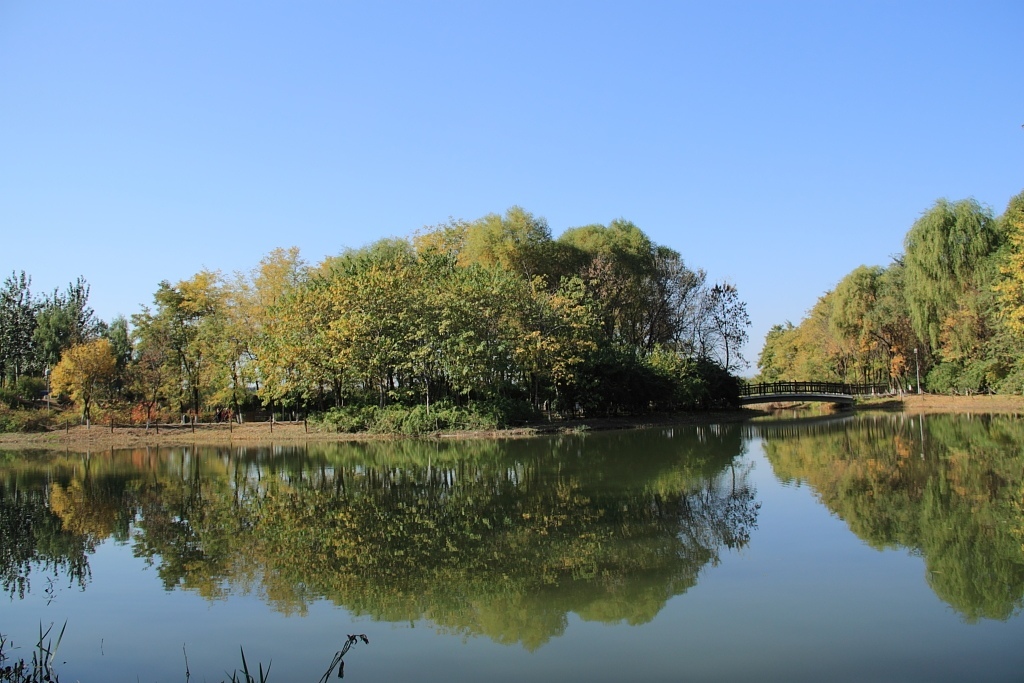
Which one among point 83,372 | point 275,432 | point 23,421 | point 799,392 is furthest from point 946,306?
point 23,421

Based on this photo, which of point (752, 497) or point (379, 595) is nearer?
point (379, 595)

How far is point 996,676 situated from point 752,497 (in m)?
9.75

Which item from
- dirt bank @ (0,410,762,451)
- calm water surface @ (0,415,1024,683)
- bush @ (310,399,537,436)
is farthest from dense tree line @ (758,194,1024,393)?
calm water surface @ (0,415,1024,683)

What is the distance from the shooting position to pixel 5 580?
10.9 meters

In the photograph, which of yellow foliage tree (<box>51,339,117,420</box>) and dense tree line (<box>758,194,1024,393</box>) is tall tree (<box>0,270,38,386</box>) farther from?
dense tree line (<box>758,194,1024,393</box>)

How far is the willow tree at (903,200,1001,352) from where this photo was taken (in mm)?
43156

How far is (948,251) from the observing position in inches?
1721

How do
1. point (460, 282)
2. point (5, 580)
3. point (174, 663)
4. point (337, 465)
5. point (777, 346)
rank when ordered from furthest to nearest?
point (777, 346) < point (460, 282) < point (337, 465) < point (5, 580) < point (174, 663)

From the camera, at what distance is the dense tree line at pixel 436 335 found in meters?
36.2

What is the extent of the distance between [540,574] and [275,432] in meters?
30.8

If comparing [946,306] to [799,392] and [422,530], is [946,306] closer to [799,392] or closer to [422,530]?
[799,392]

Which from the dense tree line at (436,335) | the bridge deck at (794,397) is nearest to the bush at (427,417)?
the dense tree line at (436,335)

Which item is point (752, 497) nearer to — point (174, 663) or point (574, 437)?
point (174, 663)

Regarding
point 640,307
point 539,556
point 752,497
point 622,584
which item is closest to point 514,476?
point 752,497
